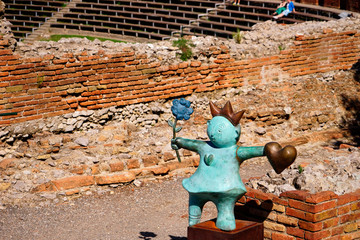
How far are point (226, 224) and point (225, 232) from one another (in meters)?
0.07

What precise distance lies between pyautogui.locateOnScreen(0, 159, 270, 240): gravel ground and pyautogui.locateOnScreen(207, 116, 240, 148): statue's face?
81.8 inches

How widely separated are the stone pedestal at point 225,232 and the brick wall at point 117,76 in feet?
16.0

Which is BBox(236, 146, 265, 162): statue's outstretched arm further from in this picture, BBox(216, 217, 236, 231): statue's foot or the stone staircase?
the stone staircase

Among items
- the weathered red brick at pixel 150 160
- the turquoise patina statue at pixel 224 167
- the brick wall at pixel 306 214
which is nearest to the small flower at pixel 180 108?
the turquoise patina statue at pixel 224 167

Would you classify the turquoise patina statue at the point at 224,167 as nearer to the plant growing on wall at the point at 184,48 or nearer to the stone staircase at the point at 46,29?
the plant growing on wall at the point at 184,48

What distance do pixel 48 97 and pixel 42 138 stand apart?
0.72 metres

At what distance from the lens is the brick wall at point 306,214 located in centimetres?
555

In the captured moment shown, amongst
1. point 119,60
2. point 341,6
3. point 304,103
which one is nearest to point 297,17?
point 341,6

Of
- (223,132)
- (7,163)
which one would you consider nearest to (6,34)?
(7,163)

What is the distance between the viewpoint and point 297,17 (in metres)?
16.6

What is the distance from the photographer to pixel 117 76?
1007 cm

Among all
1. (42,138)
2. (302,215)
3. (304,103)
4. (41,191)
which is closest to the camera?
(302,215)

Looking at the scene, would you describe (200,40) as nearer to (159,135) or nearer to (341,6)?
(159,135)

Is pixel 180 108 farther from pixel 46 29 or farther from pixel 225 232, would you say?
pixel 46 29
